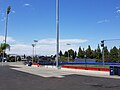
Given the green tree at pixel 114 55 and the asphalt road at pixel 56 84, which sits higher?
the green tree at pixel 114 55

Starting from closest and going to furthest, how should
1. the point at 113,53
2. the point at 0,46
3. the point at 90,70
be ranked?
the point at 90,70 < the point at 0,46 < the point at 113,53

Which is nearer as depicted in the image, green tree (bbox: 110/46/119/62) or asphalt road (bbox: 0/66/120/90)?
asphalt road (bbox: 0/66/120/90)

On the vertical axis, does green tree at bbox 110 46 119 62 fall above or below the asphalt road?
above

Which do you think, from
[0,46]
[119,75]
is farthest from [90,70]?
[0,46]

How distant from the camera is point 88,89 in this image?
1656 centimetres

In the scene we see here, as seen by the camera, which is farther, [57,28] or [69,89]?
[57,28]

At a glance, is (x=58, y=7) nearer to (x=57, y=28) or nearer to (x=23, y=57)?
(x=57, y=28)

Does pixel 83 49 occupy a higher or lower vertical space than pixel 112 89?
higher

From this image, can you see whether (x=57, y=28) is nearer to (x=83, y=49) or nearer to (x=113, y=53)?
(x=113, y=53)

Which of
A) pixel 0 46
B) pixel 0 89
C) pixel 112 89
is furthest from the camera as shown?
pixel 0 46

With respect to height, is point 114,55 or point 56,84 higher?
point 114,55

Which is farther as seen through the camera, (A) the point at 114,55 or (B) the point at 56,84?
(A) the point at 114,55

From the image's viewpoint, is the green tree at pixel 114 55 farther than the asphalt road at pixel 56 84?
Yes

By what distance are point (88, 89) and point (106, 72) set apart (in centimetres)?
1921
